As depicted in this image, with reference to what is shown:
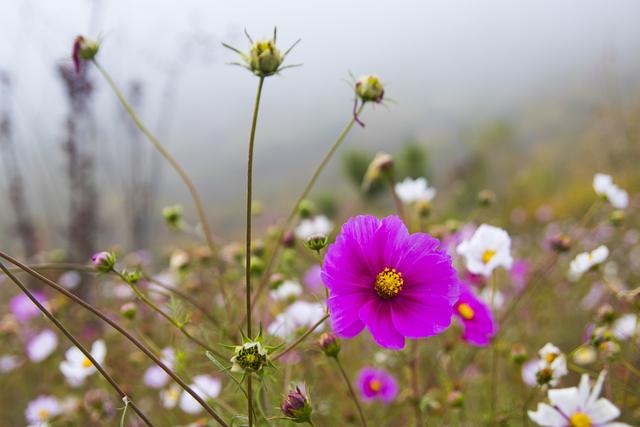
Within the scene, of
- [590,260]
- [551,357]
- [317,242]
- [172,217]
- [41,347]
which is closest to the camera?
[317,242]

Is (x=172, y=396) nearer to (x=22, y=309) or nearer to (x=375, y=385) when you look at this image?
(x=375, y=385)

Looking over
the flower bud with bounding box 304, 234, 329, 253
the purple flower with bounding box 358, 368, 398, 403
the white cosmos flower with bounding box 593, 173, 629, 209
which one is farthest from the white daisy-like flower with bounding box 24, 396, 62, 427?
the white cosmos flower with bounding box 593, 173, 629, 209

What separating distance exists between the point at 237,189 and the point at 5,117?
1311cm

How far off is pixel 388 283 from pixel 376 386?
50 centimetres

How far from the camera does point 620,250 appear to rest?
2.50 meters

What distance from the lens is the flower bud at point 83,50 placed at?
0.69 meters

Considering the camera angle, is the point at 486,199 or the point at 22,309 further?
the point at 22,309

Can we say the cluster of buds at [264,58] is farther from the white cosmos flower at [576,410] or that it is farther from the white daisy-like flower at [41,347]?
the white daisy-like flower at [41,347]

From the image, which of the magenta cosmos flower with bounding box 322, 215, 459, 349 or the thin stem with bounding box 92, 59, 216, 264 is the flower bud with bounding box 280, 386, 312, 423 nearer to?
the magenta cosmos flower with bounding box 322, 215, 459, 349

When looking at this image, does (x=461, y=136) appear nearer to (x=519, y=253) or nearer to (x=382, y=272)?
(x=519, y=253)

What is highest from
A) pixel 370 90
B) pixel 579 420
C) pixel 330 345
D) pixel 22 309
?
pixel 22 309

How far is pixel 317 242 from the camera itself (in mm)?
514

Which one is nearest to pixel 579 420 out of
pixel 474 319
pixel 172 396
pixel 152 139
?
pixel 474 319

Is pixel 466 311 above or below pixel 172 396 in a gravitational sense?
below
